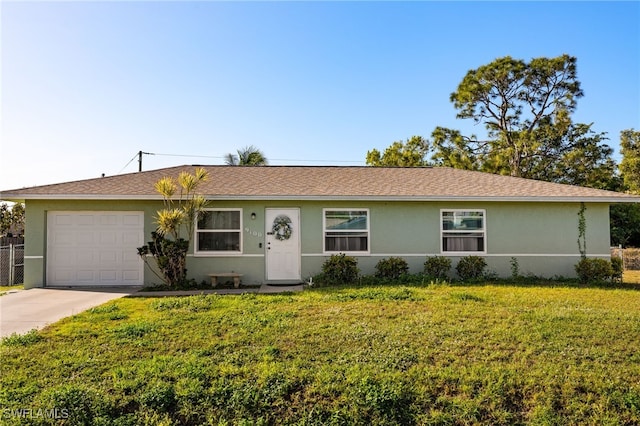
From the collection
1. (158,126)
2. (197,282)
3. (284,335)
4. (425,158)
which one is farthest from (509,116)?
(284,335)

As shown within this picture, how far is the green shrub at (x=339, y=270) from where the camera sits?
10.6 meters

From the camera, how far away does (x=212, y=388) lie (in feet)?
13.1

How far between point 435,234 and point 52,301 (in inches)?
375

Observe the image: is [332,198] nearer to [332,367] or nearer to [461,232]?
[461,232]

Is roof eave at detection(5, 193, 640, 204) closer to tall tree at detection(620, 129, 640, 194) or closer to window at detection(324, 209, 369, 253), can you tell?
window at detection(324, 209, 369, 253)

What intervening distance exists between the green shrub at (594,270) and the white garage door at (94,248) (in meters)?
12.1

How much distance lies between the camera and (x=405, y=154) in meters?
29.9

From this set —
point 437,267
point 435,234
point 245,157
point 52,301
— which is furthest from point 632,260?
point 52,301

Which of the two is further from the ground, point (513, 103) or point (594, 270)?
point (513, 103)

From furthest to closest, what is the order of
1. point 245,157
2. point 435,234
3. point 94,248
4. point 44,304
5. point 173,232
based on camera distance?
1. point 245,157
2. point 435,234
3. point 94,248
4. point 173,232
5. point 44,304

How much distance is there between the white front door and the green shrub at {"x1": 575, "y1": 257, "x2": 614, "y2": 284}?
7795mm

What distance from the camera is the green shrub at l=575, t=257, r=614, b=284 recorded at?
35.4 feet

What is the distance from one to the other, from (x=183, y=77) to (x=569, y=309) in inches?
465

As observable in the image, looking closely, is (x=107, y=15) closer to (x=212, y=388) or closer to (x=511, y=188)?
(x=212, y=388)
